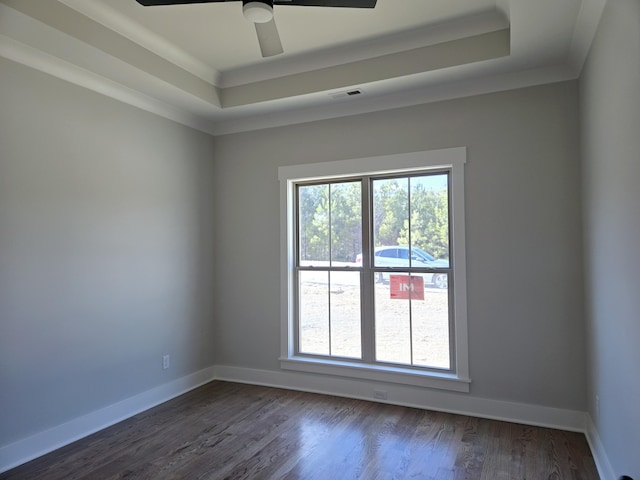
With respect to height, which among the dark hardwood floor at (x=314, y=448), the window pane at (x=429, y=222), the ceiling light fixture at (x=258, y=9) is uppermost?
the ceiling light fixture at (x=258, y=9)

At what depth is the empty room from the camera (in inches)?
97.4

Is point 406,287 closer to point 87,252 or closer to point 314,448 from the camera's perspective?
point 314,448

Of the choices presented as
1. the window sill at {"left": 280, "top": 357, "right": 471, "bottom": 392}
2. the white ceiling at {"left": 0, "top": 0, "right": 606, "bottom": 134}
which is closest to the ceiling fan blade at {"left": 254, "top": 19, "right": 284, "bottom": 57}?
the white ceiling at {"left": 0, "top": 0, "right": 606, "bottom": 134}

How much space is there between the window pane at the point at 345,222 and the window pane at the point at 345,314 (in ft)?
0.59

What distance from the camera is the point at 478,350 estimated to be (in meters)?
3.24

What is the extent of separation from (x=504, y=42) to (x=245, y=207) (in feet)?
9.13

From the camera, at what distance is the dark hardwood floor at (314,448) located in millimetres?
2467

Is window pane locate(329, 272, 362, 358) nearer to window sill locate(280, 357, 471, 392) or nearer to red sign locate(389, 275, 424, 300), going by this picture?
window sill locate(280, 357, 471, 392)

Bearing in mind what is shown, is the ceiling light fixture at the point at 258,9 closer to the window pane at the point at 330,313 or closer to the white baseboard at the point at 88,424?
the window pane at the point at 330,313

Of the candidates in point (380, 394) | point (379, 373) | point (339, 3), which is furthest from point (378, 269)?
point (339, 3)

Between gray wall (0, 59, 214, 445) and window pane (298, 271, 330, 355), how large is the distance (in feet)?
3.60

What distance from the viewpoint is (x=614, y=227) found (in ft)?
6.84

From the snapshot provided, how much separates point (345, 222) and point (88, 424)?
272 centimetres

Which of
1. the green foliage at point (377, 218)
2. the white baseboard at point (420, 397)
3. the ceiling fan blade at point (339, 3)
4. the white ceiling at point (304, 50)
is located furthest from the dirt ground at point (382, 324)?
the ceiling fan blade at point (339, 3)
